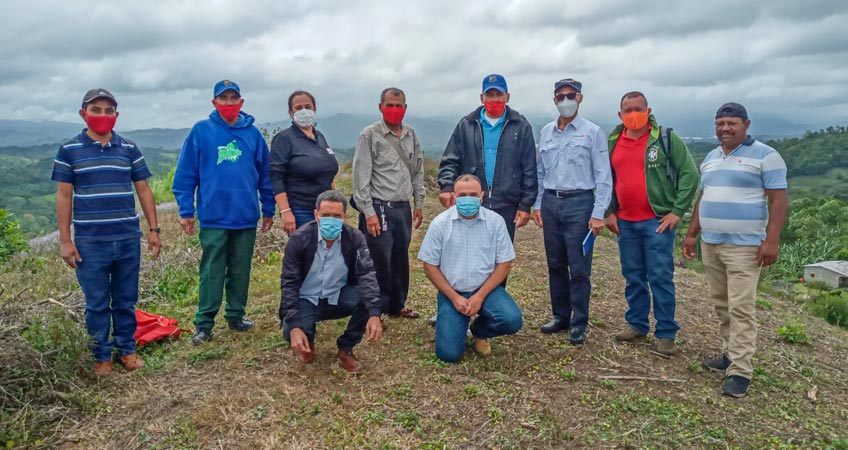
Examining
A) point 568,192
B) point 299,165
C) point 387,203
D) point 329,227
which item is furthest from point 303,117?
point 568,192

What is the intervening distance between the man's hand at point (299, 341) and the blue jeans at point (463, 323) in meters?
1.15

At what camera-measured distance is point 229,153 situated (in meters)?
4.90

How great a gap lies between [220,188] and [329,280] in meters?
1.37

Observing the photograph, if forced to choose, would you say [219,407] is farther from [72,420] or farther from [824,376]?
[824,376]

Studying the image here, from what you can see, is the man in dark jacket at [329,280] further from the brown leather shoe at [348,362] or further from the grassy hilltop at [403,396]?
the grassy hilltop at [403,396]

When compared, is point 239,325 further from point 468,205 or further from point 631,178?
point 631,178

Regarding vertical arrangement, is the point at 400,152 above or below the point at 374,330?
above

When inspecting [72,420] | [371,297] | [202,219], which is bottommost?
[72,420]

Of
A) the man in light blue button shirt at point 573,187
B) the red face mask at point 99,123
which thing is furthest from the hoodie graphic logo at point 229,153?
the man in light blue button shirt at point 573,187

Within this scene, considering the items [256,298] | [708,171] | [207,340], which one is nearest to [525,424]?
[708,171]

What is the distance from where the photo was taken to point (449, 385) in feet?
13.8

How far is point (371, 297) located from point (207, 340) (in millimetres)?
1891

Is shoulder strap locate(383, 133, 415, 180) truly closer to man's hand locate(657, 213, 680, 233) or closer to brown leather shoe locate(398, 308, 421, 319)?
brown leather shoe locate(398, 308, 421, 319)

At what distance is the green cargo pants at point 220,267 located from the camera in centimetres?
498
